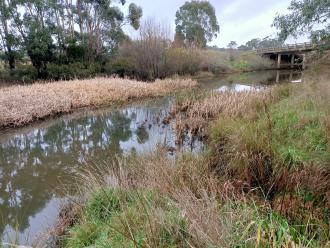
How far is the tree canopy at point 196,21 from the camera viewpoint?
1617 inches

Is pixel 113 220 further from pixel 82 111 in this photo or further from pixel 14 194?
pixel 82 111

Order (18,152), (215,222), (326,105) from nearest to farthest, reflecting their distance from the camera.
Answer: (215,222), (326,105), (18,152)

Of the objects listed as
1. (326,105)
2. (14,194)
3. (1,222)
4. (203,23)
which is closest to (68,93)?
(14,194)

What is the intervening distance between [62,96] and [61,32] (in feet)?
33.6

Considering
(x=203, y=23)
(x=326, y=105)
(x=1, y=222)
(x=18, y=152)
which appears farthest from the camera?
(x=203, y=23)

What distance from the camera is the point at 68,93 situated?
12.1 meters

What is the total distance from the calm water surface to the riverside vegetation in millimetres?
652

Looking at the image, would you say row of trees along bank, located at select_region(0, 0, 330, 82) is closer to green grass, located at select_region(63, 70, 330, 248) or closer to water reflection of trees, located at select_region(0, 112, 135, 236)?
water reflection of trees, located at select_region(0, 112, 135, 236)

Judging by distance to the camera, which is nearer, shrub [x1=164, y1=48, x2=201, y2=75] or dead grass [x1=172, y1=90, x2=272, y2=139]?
dead grass [x1=172, y1=90, x2=272, y2=139]

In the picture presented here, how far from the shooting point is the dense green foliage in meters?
17.8

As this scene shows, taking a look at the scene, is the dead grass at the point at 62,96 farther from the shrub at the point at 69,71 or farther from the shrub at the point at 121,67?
the shrub at the point at 121,67

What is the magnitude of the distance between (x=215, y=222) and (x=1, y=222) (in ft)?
10.1

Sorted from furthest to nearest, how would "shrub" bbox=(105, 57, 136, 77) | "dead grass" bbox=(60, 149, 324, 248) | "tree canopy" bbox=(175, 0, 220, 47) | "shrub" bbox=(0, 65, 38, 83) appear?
"tree canopy" bbox=(175, 0, 220, 47)
"shrub" bbox=(105, 57, 136, 77)
"shrub" bbox=(0, 65, 38, 83)
"dead grass" bbox=(60, 149, 324, 248)

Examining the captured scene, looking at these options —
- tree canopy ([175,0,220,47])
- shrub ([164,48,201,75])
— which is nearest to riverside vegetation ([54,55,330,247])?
shrub ([164,48,201,75])
